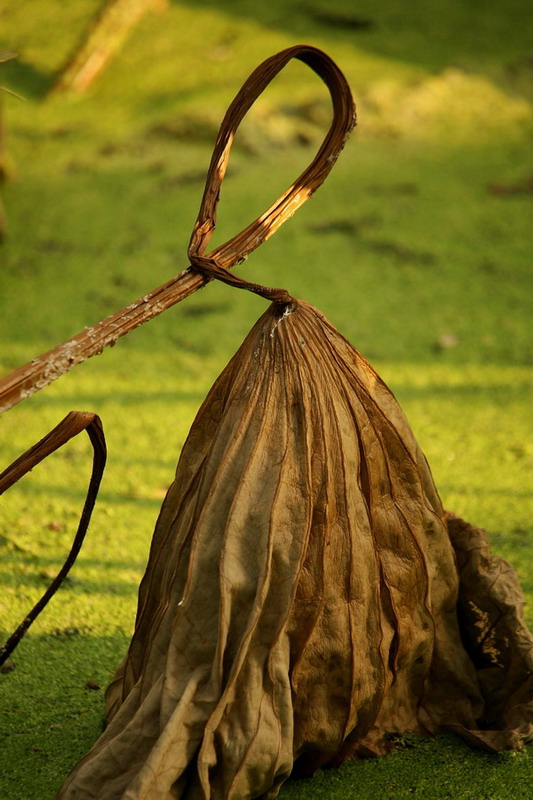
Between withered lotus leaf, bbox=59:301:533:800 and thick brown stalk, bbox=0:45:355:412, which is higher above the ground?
thick brown stalk, bbox=0:45:355:412

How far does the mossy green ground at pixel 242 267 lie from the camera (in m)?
1.63

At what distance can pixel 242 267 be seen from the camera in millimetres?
3131

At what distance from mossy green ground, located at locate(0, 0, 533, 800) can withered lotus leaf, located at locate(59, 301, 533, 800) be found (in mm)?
133

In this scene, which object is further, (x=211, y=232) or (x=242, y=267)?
(x=242, y=267)

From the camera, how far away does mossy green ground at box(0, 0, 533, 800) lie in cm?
163

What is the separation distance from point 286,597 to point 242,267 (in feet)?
6.99

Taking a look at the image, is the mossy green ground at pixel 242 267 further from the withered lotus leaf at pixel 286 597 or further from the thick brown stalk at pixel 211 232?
the thick brown stalk at pixel 211 232

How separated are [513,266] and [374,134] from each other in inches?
38.7

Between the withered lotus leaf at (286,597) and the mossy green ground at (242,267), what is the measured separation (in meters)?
0.13

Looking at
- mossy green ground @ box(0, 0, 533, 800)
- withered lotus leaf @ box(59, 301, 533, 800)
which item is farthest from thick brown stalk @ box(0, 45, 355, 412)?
mossy green ground @ box(0, 0, 533, 800)

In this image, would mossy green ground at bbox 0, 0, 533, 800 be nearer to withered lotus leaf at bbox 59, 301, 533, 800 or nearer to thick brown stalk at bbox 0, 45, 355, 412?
withered lotus leaf at bbox 59, 301, 533, 800

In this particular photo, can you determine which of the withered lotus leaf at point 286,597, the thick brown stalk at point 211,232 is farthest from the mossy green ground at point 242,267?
the thick brown stalk at point 211,232

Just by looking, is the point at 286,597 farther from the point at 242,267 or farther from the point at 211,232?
the point at 242,267

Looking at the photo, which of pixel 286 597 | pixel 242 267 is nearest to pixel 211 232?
pixel 286 597
